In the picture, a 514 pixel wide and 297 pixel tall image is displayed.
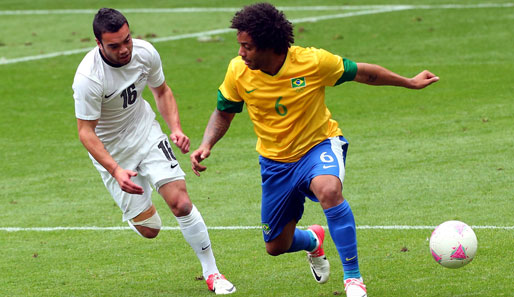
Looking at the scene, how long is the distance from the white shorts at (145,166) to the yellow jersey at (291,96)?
36.8 inches

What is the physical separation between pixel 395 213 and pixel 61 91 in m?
10.0

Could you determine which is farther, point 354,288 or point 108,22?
point 108,22

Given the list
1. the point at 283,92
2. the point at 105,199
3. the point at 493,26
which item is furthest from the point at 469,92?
the point at 283,92

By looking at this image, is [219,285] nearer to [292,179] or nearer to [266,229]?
[266,229]

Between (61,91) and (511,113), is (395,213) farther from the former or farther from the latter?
(61,91)

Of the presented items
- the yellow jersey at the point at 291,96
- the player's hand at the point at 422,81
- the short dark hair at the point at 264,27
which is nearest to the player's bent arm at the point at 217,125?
the yellow jersey at the point at 291,96

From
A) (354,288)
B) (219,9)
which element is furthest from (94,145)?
(219,9)

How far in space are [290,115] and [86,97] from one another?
1.68m

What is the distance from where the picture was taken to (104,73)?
25.0 feet

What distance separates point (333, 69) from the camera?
23.0ft

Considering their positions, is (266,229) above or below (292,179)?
below

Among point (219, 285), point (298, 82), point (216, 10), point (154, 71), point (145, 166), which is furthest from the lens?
point (216, 10)

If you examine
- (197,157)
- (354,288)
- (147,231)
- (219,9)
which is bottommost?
(219,9)

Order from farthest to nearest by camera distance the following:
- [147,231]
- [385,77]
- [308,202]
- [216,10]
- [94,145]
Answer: [216,10], [308,202], [147,231], [94,145], [385,77]
